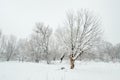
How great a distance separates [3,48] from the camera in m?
54.8

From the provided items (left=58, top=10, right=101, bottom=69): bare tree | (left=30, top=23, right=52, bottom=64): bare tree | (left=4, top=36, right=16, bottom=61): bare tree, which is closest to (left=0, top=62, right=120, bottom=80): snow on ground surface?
(left=58, top=10, right=101, bottom=69): bare tree

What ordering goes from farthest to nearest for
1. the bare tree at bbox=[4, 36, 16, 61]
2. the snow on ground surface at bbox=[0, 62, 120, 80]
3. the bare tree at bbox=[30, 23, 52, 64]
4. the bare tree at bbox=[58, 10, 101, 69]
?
the bare tree at bbox=[4, 36, 16, 61]
the bare tree at bbox=[30, 23, 52, 64]
the bare tree at bbox=[58, 10, 101, 69]
the snow on ground surface at bbox=[0, 62, 120, 80]

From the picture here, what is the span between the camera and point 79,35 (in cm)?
1944

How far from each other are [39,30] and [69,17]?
1875 cm

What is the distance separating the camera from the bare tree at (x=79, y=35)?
18625 millimetres

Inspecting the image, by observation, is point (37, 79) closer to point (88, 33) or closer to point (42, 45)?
point (88, 33)

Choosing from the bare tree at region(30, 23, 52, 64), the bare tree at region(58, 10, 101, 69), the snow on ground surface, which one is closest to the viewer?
the snow on ground surface

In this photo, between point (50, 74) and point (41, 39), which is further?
point (41, 39)

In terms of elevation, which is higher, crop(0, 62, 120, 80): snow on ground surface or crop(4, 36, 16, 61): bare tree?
crop(4, 36, 16, 61): bare tree

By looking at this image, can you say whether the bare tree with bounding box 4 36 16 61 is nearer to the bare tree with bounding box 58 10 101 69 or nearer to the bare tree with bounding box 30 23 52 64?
the bare tree with bounding box 30 23 52 64

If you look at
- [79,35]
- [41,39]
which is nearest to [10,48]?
[41,39]

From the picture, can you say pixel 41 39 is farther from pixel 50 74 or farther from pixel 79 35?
pixel 50 74

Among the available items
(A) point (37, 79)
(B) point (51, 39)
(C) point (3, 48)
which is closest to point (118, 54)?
(B) point (51, 39)

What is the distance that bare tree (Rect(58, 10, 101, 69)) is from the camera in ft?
61.1
